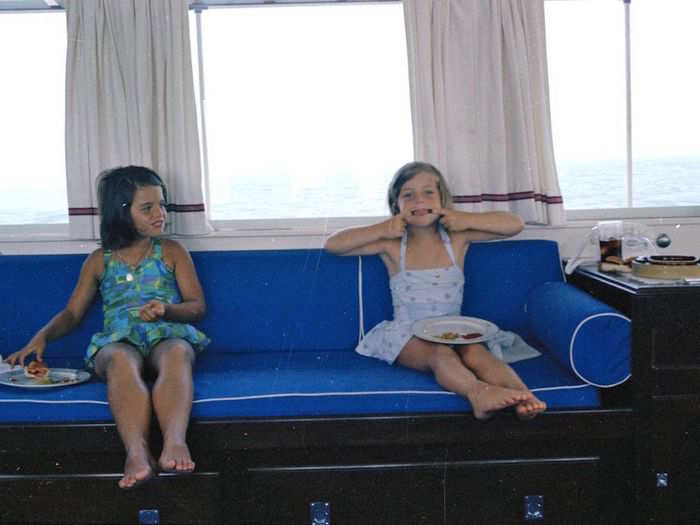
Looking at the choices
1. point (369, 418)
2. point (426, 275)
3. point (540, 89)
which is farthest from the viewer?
point (540, 89)

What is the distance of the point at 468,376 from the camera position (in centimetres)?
235

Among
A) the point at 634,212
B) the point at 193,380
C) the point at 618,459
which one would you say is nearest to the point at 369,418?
the point at 193,380

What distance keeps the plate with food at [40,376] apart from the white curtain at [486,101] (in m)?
1.55

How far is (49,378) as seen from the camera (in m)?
2.48

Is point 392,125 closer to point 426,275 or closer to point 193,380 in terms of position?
point 426,275

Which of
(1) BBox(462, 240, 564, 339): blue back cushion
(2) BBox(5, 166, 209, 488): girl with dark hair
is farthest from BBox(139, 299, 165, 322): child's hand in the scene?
(1) BBox(462, 240, 564, 339): blue back cushion

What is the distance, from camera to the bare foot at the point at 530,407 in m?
2.22

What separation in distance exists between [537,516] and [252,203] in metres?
1.84

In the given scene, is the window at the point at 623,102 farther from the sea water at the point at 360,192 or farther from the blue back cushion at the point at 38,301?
the blue back cushion at the point at 38,301

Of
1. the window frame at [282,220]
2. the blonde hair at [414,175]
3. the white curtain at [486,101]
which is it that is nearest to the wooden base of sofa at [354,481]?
the blonde hair at [414,175]

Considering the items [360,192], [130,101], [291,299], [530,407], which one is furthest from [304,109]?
[530,407]

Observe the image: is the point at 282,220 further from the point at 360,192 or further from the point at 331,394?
the point at 331,394

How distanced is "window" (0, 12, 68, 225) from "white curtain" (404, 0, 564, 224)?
1.60 meters

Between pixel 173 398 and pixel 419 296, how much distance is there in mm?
993
